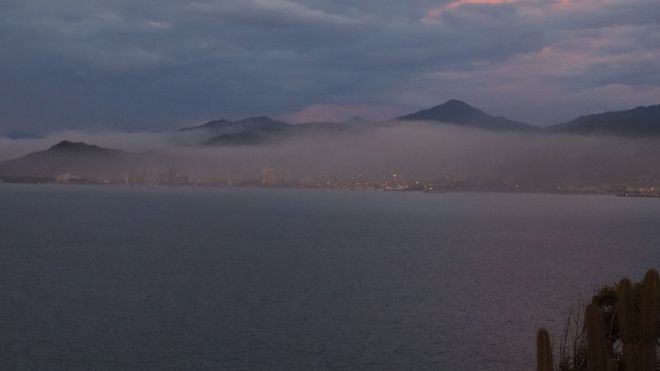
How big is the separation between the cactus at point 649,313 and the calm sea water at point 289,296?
37.5ft

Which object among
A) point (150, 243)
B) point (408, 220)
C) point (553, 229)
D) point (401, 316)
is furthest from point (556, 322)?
point (408, 220)

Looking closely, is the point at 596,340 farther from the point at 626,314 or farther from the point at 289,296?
the point at 289,296

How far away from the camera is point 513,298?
31.3 meters

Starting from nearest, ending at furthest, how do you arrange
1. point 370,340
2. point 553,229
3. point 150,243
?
point 370,340, point 150,243, point 553,229

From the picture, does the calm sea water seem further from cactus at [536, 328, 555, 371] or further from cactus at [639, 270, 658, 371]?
cactus at [536, 328, 555, 371]

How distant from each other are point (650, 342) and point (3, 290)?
28302 mm

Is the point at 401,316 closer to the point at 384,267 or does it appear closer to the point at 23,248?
the point at 384,267

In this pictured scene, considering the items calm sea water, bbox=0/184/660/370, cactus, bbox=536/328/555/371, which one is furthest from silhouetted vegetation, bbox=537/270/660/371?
calm sea water, bbox=0/184/660/370

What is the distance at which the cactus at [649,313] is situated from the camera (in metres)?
9.06

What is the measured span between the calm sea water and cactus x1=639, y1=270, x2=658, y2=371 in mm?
11416

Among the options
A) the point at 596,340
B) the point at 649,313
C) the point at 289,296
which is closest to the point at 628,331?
the point at 649,313

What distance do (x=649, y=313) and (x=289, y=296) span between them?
22.2 metres

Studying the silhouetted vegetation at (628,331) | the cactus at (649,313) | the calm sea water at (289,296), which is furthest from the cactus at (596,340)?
the calm sea water at (289,296)

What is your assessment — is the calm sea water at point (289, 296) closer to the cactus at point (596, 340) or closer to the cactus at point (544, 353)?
the cactus at point (544, 353)
